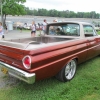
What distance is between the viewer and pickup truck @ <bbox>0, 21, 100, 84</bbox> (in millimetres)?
2723

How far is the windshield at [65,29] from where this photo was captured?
4.49 metres

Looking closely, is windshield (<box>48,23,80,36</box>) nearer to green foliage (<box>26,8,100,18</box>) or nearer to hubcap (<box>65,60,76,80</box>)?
hubcap (<box>65,60,76,80</box>)

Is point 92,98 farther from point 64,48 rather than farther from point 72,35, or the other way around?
point 72,35

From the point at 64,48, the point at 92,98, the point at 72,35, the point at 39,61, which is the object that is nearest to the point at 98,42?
the point at 72,35

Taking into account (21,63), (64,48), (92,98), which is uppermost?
(64,48)

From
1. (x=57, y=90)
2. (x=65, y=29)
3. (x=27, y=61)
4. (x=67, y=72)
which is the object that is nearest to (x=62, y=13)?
(x=65, y=29)

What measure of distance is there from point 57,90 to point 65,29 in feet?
7.53

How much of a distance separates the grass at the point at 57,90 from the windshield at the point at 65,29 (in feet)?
4.86

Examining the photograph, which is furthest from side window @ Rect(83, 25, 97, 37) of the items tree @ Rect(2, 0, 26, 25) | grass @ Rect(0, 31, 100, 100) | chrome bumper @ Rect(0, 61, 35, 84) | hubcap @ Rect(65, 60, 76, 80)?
tree @ Rect(2, 0, 26, 25)

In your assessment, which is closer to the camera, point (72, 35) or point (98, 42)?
point (72, 35)

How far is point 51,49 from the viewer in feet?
10.00

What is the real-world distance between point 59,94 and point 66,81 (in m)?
0.62

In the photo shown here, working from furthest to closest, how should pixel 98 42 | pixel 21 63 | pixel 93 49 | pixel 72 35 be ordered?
pixel 98 42, pixel 93 49, pixel 72 35, pixel 21 63

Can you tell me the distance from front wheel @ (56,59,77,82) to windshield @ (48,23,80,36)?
107 cm
